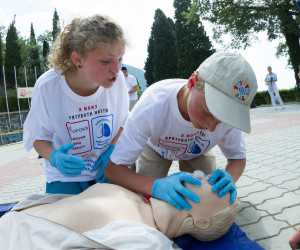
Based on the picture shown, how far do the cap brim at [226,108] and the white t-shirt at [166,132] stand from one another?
43 centimetres

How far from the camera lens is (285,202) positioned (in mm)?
2992

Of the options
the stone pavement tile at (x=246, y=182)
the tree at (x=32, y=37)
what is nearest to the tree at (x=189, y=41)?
the stone pavement tile at (x=246, y=182)

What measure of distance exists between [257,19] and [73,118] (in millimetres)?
21230

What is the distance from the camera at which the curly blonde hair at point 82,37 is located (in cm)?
240

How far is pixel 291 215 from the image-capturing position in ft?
8.82

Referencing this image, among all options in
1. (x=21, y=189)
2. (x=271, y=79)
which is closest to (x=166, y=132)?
(x=21, y=189)

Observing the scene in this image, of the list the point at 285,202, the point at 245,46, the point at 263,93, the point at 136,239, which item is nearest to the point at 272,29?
the point at 245,46

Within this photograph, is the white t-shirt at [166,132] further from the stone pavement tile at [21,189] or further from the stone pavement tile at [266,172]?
the stone pavement tile at [21,189]

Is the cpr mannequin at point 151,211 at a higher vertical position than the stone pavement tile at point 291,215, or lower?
higher

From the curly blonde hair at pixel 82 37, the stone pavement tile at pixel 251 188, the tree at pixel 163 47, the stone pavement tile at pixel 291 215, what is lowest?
the stone pavement tile at pixel 251 188

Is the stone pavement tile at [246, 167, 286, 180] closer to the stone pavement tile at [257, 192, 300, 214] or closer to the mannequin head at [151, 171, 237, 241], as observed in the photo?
the stone pavement tile at [257, 192, 300, 214]

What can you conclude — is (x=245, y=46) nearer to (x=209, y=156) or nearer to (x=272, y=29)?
(x=272, y=29)

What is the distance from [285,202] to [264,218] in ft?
1.10

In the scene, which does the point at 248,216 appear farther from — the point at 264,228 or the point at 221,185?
the point at 221,185
